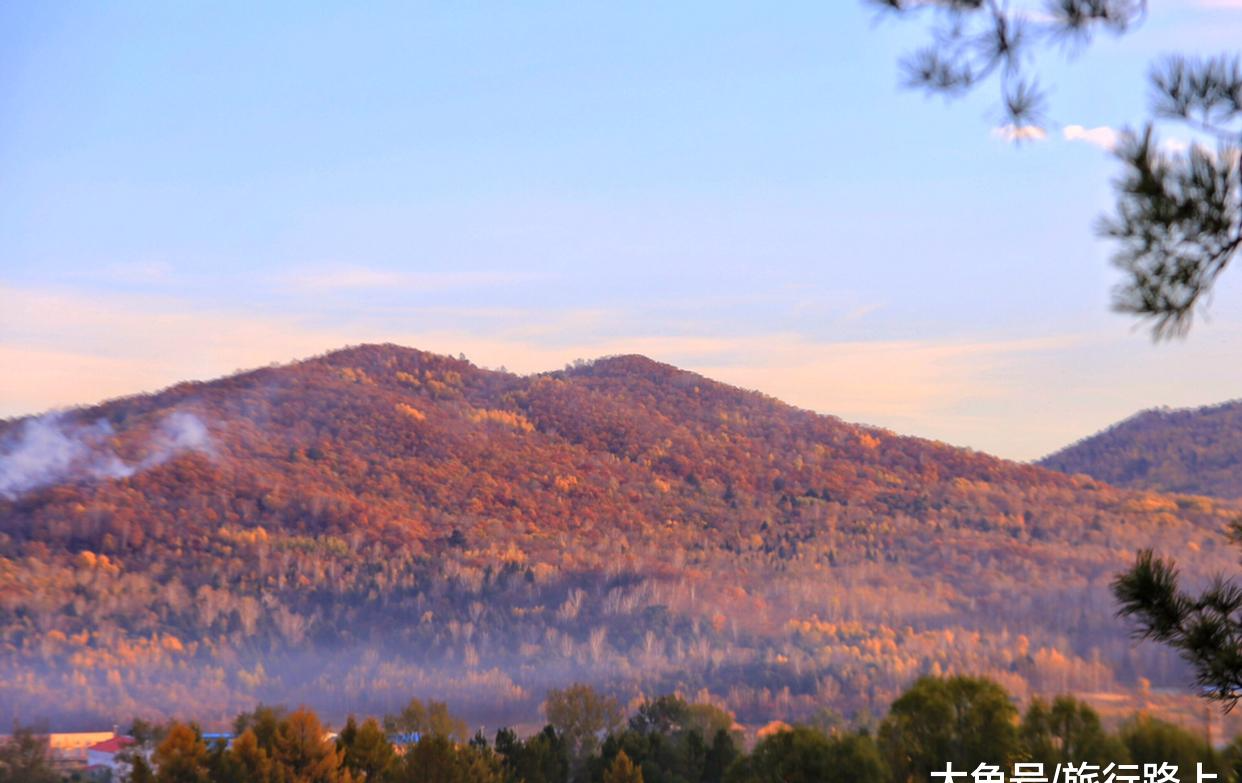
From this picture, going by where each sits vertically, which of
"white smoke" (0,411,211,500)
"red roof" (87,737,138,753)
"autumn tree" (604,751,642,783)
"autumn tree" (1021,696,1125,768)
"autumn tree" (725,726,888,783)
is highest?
"white smoke" (0,411,211,500)

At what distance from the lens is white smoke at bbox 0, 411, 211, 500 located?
74.2 m

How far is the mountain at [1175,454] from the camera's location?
74.8 metres

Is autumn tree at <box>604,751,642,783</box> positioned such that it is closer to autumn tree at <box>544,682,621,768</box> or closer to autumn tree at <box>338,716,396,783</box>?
autumn tree at <box>338,716,396,783</box>

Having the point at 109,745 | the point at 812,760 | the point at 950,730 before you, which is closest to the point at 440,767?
the point at 812,760

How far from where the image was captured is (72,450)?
75875 millimetres

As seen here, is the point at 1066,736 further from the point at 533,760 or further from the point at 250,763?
the point at 250,763

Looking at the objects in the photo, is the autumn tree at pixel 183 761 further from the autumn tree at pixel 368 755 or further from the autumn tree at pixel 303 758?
the autumn tree at pixel 368 755

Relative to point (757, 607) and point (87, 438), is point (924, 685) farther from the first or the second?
point (87, 438)

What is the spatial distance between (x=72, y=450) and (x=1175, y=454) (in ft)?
190

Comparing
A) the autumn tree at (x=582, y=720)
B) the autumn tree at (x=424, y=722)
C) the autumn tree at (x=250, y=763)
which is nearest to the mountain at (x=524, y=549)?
the autumn tree at (x=424, y=722)

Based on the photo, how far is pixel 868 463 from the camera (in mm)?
86000

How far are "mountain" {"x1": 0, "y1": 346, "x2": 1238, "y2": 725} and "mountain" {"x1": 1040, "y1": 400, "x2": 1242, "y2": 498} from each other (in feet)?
8.59

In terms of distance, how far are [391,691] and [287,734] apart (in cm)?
2634

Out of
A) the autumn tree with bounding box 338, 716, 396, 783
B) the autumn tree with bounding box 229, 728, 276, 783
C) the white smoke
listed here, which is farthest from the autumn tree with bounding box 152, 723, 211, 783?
the white smoke
